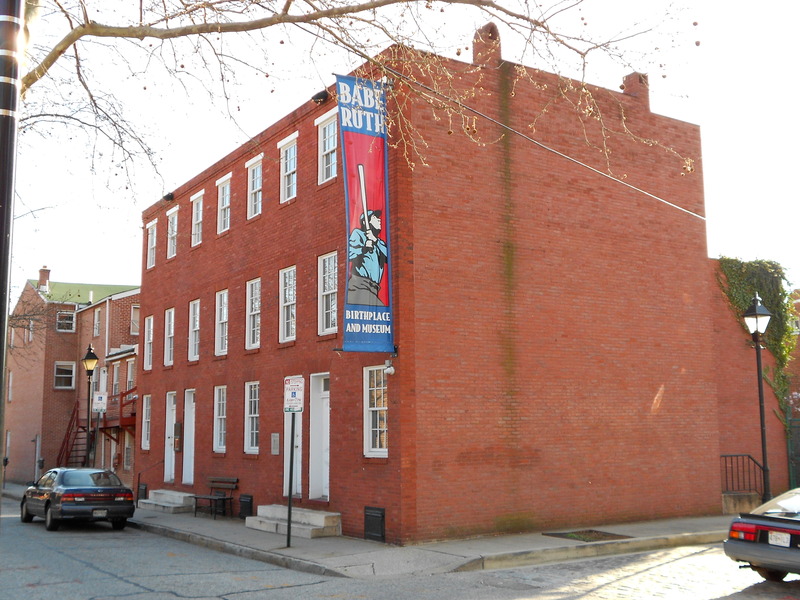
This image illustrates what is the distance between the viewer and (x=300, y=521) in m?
17.2

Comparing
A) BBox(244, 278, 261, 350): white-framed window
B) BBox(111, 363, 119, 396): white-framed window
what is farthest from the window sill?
BBox(111, 363, 119, 396): white-framed window

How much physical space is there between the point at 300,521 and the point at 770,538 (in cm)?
958

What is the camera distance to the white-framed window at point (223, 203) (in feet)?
77.1

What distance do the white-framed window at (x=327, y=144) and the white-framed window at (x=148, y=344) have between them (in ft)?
39.5

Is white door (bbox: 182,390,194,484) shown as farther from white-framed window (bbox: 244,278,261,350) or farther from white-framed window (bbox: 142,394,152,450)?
white-framed window (bbox: 244,278,261,350)

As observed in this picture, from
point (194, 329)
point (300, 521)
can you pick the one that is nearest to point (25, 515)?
point (194, 329)

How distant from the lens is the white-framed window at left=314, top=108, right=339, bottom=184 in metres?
18.4

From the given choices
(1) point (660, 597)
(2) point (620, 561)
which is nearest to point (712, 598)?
(1) point (660, 597)

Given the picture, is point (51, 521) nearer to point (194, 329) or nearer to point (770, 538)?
point (194, 329)

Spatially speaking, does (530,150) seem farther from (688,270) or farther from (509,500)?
(509,500)

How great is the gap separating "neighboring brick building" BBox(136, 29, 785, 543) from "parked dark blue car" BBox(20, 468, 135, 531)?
2.92 meters

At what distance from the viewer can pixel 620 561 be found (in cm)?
1362

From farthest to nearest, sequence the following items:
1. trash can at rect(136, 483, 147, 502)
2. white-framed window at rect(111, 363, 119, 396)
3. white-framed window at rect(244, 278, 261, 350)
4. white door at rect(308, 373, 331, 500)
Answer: white-framed window at rect(111, 363, 119, 396) → trash can at rect(136, 483, 147, 502) → white-framed window at rect(244, 278, 261, 350) → white door at rect(308, 373, 331, 500)

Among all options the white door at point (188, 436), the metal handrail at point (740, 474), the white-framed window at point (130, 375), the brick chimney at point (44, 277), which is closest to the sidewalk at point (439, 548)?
the metal handrail at point (740, 474)
